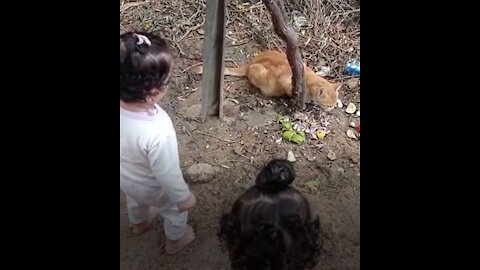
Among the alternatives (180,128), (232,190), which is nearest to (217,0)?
(180,128)

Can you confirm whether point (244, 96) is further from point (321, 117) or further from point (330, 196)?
point (330, 196)

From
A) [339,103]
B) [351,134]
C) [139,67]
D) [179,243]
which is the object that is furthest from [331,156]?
[139,67]

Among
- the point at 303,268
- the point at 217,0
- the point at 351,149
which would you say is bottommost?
the point at 303,268

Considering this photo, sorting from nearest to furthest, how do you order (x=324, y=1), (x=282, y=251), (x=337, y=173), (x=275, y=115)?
(x=282, y=251)
(x=337, y=173)
(x=275, y=115)
(x=324, y=1)

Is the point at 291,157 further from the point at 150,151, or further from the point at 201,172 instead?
the point at 150,151

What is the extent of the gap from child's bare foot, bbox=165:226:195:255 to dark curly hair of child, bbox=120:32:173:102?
284 mm

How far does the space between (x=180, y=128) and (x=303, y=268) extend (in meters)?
0.41

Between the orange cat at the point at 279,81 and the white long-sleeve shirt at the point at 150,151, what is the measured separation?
1.63ft

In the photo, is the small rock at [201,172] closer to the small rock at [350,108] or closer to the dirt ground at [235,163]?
the dirt ground at [235,163]

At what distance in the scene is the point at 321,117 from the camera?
1804 millimetres

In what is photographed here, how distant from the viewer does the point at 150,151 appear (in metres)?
1.32

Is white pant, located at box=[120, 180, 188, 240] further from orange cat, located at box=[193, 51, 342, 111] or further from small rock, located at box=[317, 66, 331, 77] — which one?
small rock, located at box=[317, 66, 331, 77]

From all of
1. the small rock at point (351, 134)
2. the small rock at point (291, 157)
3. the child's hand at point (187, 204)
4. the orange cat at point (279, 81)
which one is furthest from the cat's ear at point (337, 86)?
the child's hand at point (187, 204)

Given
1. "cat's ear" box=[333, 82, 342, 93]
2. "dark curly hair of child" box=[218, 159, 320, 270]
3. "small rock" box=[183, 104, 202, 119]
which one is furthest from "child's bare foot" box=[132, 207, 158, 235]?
"cat's ear" box=[333, 82, 342, 93]
